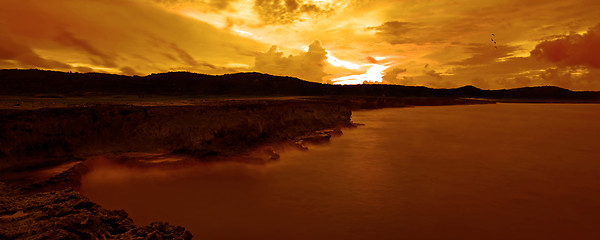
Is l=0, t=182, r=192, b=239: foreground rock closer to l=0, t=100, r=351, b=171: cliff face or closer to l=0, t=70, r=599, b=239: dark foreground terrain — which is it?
l=0, t=70, r=599, b=239: dark foreground terrain

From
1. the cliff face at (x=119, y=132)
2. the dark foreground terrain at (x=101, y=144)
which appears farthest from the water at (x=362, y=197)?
the cliff face at (x=119, y=132)

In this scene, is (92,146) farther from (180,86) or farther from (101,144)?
(180,86)

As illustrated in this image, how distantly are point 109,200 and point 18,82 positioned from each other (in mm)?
98536

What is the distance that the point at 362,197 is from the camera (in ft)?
34.6

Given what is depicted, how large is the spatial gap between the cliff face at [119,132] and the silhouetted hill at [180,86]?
68.8m

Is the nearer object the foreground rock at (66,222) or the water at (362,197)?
the foreground rock at (66,222)

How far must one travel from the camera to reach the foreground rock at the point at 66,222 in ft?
15.8

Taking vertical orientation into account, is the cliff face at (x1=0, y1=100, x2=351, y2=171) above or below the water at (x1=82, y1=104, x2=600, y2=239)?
above

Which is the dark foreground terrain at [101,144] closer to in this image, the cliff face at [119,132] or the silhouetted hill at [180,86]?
the cliff face at [119,132]

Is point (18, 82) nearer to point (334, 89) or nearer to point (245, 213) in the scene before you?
point (245, 213)

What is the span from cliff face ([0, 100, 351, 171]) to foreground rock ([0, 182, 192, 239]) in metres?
5.77

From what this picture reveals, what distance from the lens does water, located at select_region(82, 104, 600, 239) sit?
310 inches

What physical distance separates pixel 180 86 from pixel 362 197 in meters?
121

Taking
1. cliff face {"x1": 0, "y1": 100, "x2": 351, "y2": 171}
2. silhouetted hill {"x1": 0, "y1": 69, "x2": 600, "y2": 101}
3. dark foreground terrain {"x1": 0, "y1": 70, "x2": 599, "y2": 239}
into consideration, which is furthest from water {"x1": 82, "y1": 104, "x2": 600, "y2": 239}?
silhouetted hill {"x1": 0, "y1": 69, "x2": 600, "y2": 101}
